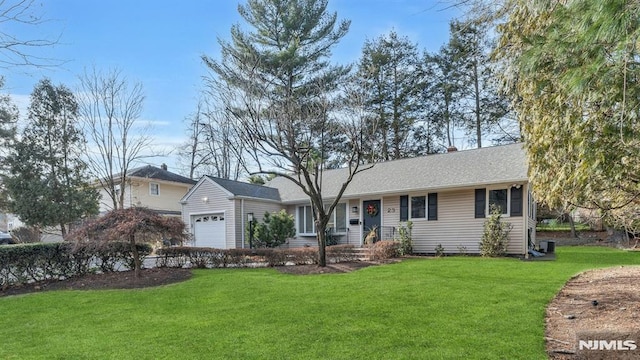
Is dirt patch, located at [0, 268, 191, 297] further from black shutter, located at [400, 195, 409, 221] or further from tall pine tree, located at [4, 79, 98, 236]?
tall pine tree, located at [4, 79, 98, 236]

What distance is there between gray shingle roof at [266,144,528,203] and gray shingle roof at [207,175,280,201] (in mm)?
978

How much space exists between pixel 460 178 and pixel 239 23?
14088mm

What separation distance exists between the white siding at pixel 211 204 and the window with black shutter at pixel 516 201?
39.4ft

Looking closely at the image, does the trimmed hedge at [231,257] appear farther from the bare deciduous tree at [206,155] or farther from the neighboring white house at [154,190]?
the neighboring white house at [154,190]

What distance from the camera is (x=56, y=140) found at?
61.9ft

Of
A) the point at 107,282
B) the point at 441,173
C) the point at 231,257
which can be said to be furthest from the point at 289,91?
the point at 107,282

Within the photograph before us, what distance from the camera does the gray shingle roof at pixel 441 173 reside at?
13127mm

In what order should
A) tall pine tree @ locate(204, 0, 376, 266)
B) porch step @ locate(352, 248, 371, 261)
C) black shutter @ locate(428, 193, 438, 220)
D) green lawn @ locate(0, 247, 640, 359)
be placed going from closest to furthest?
green lawn @ locate(0, 247, 640, 359) < tall pine tree @ locate(204, 0, 376, 266) < porch step @ locate(352, 248, 371, 261) < black shutter @ locate(428, 193, 438, 220)

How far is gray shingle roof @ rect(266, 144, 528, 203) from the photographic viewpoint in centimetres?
1313

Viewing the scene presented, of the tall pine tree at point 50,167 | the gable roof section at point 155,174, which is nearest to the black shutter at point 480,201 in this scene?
the tall pine tree at point 50,167

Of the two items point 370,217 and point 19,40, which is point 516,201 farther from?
point 19,40

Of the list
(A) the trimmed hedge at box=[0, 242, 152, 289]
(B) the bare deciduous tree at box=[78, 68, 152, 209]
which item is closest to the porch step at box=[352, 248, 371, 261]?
(A) the trimmed hedge at box=[0, 242, 152, 289]

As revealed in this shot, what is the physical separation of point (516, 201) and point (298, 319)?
34.9 feet

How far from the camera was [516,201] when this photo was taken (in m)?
12.8
